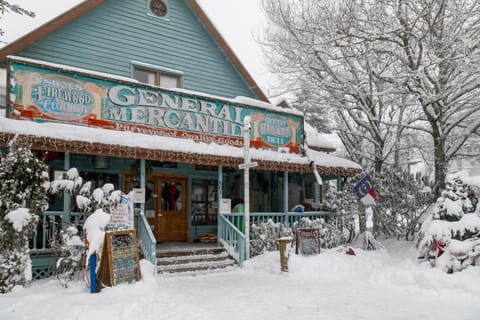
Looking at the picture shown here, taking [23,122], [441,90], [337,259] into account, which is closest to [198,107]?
[23,122]

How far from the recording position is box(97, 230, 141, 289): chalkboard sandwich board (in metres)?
7.38

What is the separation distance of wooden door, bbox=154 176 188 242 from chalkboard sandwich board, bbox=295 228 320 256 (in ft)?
13.6

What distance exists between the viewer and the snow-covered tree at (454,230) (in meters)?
8.30

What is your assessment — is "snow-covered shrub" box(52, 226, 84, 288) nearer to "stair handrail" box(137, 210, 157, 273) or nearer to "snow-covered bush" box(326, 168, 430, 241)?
"stair handrail" box(137, 210, 157, 273)

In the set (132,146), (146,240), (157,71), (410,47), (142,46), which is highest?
(142,46)

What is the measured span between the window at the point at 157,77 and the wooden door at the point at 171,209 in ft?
10.0

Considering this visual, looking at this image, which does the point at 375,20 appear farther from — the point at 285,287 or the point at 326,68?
the point at 285,287

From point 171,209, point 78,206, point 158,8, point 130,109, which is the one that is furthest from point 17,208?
point 158,8

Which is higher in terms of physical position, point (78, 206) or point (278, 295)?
point (78, 206)

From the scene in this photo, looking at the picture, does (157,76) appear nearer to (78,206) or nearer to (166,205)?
(166,205)

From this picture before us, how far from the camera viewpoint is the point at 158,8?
13406 millimetres

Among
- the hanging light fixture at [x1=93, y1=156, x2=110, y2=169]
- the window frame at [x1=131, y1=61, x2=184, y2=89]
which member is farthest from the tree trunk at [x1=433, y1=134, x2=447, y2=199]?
the hanging light fixture at [x1=93, y1=156, x2=110, y2=169]

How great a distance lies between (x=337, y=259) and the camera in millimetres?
9867

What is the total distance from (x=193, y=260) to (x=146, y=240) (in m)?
1.37
